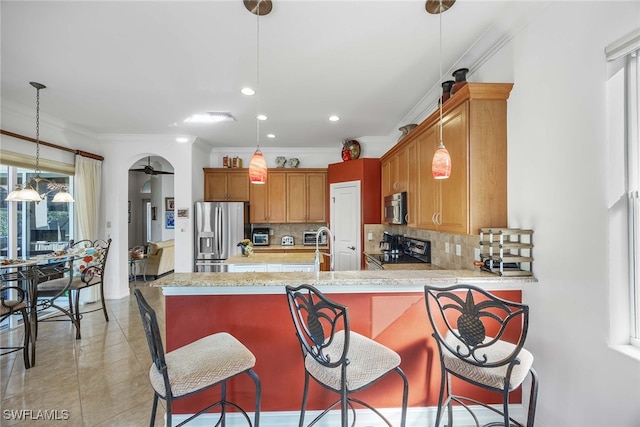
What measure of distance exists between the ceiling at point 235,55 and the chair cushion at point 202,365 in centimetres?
206

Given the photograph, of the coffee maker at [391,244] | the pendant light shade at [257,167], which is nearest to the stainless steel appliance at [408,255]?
the coffee maker at [391,244]

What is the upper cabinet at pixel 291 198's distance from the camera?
17.3ft

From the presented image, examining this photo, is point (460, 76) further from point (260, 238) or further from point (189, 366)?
point (260, 238)

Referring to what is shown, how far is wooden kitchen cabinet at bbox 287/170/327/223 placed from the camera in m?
5.30

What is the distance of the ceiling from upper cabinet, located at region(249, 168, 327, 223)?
170 centimetres

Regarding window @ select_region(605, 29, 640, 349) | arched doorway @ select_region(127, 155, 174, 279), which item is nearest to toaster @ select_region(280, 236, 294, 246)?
arched doorway @ select_region(127, 155, 174, 279)

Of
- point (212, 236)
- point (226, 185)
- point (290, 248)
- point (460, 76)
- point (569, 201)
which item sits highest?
point (460, 76)

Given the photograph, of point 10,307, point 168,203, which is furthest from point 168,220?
point 10,307

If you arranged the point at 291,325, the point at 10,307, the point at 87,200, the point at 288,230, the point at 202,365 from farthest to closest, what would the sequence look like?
the point at 288,230 → the point at 87,200 → the point at 10,307 → the point at 291,325 → the point at 202,365

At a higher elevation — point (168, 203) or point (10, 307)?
point (168, 203)

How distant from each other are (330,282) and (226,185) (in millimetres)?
4124

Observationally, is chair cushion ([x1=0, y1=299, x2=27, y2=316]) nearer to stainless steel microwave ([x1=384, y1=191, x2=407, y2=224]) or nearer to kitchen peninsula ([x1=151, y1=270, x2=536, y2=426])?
kitchen peninsula ([x1=151, y1=270, x2=536, y2=426])

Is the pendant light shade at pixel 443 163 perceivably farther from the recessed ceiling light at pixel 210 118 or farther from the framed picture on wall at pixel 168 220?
the framed picture on wall at pixel 168 220

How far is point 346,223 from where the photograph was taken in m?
4.74
